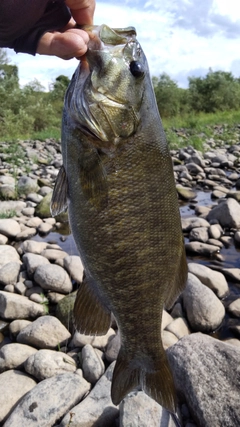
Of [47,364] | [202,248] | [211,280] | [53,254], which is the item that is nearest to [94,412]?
[47,364]

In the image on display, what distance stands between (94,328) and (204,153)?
16.2 m

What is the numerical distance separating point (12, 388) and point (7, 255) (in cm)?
307

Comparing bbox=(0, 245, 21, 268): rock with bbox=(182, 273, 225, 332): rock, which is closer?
bbox=(182, 273, 225, 332): rock

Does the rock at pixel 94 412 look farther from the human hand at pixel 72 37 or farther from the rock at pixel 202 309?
the human hand at pixel 72 37

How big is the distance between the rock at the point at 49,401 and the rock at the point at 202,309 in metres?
1.78

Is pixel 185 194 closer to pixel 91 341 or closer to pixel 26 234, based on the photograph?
pixel 26 234

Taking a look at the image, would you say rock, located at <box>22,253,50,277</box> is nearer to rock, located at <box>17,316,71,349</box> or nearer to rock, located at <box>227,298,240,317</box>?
rock, located at <box>17,316,71,349</box>

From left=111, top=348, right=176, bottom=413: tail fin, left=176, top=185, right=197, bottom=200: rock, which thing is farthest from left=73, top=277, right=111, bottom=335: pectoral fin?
left=176, top=185, right=197, bottom=200: rock

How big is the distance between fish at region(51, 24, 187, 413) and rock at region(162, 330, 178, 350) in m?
2.02

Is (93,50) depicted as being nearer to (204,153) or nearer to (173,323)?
(173,323)

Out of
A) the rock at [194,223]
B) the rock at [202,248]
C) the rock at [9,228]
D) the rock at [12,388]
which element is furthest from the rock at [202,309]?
the rock at [9,228]

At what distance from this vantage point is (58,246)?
24.8 ft

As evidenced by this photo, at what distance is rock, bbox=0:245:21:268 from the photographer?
21.3 feet

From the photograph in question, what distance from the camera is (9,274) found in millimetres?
5949
